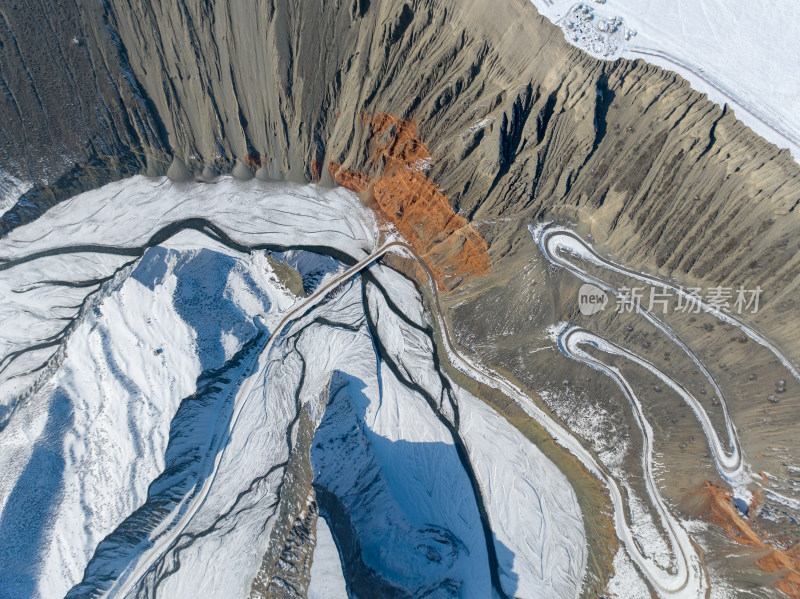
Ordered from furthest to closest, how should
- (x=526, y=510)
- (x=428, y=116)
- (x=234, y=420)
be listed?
(x=234, y=420), (x=526, y=510), (x=428, y=116)

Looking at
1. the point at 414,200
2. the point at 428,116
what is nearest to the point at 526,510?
the point at 414,200

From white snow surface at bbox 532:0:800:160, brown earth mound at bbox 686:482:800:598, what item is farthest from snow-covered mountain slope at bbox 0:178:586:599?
white snow surface at bbox 532:0:800:160

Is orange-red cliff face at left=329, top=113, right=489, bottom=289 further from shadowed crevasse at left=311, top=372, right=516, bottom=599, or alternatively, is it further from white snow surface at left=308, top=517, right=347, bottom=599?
white snow surface at left=308, top=517, right=347, bottom=599

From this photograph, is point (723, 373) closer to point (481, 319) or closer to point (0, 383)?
point (481, 319)

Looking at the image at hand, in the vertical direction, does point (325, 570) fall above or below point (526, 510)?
below

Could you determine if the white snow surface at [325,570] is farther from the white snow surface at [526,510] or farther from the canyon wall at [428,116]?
the canyon wall at [428,116]

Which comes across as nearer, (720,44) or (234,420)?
(720,44)

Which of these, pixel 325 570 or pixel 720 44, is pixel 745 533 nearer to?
pixel 325 570
